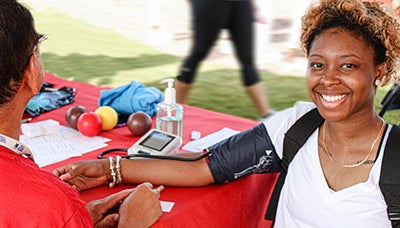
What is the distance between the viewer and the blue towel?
2.32 meters

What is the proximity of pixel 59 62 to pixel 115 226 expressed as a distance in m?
5.00

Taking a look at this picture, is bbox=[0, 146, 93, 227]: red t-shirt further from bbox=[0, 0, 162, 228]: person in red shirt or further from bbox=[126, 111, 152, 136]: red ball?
bbox=[126, 111, 152, 136]: red ball

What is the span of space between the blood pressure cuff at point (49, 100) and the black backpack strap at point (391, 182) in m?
1.49

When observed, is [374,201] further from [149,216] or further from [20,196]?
[20,196]

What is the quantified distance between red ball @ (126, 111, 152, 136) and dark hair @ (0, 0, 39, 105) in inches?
38.7

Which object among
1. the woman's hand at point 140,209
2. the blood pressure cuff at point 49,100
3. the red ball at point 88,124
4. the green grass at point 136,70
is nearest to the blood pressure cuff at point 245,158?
the woman's hand at point 140,209

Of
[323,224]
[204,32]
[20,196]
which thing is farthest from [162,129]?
[204,32]

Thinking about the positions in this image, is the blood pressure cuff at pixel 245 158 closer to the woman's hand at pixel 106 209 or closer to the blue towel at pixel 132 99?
the woman's hand at pixel 106 209

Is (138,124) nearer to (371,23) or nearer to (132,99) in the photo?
(132,99)

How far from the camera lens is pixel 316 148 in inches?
67.9

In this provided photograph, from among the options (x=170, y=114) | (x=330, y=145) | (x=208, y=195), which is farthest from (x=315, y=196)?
(x=170, y=114)

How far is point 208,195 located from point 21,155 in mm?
707

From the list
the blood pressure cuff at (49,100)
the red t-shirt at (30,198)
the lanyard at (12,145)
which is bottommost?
the blood pressure cuff at (49,100)

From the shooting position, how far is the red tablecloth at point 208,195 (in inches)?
64.5
